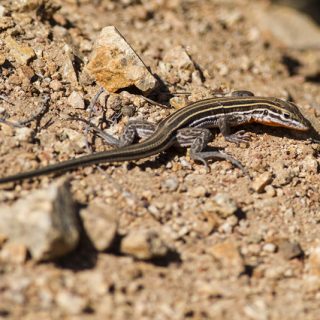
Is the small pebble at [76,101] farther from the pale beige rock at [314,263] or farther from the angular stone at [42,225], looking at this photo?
the pale beige rock at [314,263]

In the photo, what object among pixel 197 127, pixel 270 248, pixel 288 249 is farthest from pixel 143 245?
pixel 197 127

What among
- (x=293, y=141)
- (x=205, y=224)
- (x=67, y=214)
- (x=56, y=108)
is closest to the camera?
(x=67, y=214)

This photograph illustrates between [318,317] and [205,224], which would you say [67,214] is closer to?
[205,224]

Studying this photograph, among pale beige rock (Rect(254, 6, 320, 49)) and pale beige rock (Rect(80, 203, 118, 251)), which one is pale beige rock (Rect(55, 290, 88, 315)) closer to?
pale beige rock (Rect(80, 203, 118, 251))

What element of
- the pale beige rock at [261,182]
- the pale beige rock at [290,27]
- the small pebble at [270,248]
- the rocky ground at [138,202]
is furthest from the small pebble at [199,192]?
the pale beige rock at [290,27]

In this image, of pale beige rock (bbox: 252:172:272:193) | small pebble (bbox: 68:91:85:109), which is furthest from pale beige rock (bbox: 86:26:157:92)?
pale beige rock (bbox: 252:172:272:193)

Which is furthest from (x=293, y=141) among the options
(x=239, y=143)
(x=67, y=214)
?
(x=67, y=214)
